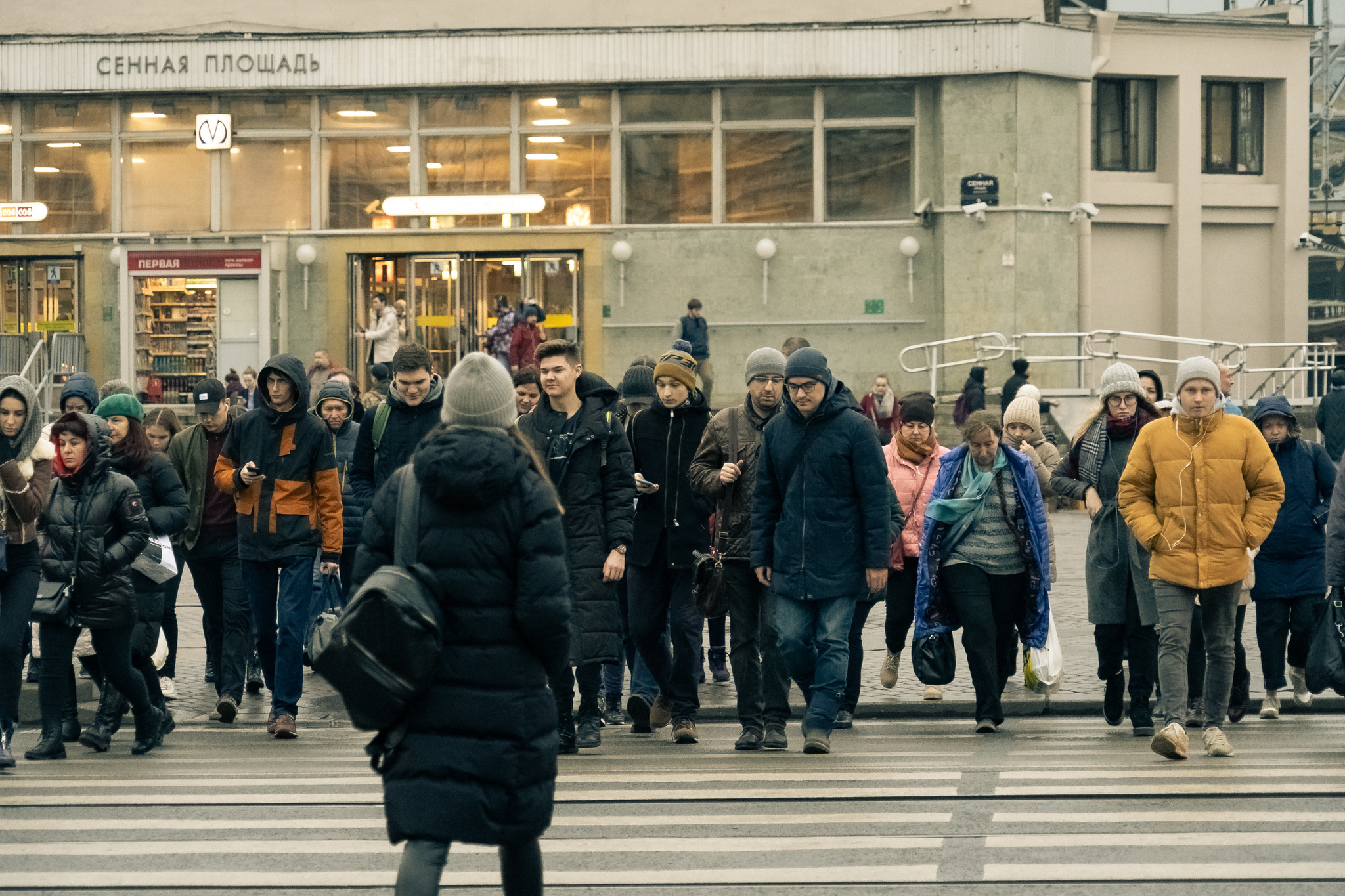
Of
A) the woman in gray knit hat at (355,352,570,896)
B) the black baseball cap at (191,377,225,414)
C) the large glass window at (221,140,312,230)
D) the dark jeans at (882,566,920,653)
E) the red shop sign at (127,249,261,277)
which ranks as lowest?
the dark jeans at (882,566,920,653)

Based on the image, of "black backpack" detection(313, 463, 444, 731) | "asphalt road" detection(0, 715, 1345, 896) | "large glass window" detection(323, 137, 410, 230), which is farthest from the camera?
"large glass window" detection(323, 137, 410, 230)

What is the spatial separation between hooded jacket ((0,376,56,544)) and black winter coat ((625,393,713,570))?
314 cm

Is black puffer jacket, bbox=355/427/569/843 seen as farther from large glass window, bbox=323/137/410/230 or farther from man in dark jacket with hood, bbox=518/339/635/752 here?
large glass window, bbox=323/137/410/230

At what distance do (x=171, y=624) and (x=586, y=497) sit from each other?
3.53 metres

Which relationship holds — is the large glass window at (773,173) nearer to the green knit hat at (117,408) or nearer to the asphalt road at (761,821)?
the green knit hat at (117,408)

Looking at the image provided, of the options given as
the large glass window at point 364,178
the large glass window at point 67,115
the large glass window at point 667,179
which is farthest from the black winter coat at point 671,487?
the large glass window at point 67,115

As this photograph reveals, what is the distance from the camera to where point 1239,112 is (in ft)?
101

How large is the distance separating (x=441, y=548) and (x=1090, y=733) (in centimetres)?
561

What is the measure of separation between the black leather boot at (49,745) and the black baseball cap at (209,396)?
2.69 meters

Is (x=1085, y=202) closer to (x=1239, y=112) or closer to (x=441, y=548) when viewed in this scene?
(x=1239, y=112)

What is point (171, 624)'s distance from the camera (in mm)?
10539

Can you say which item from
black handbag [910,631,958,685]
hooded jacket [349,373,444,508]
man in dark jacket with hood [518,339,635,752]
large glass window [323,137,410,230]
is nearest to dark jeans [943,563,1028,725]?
black handbag [910,631,958,685]

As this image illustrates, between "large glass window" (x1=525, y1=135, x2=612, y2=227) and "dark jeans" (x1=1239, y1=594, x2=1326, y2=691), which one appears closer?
"dark jeans" (x1=1239, y1=594, x2=1326, y2=691)

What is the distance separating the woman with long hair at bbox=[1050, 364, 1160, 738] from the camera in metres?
9.08
